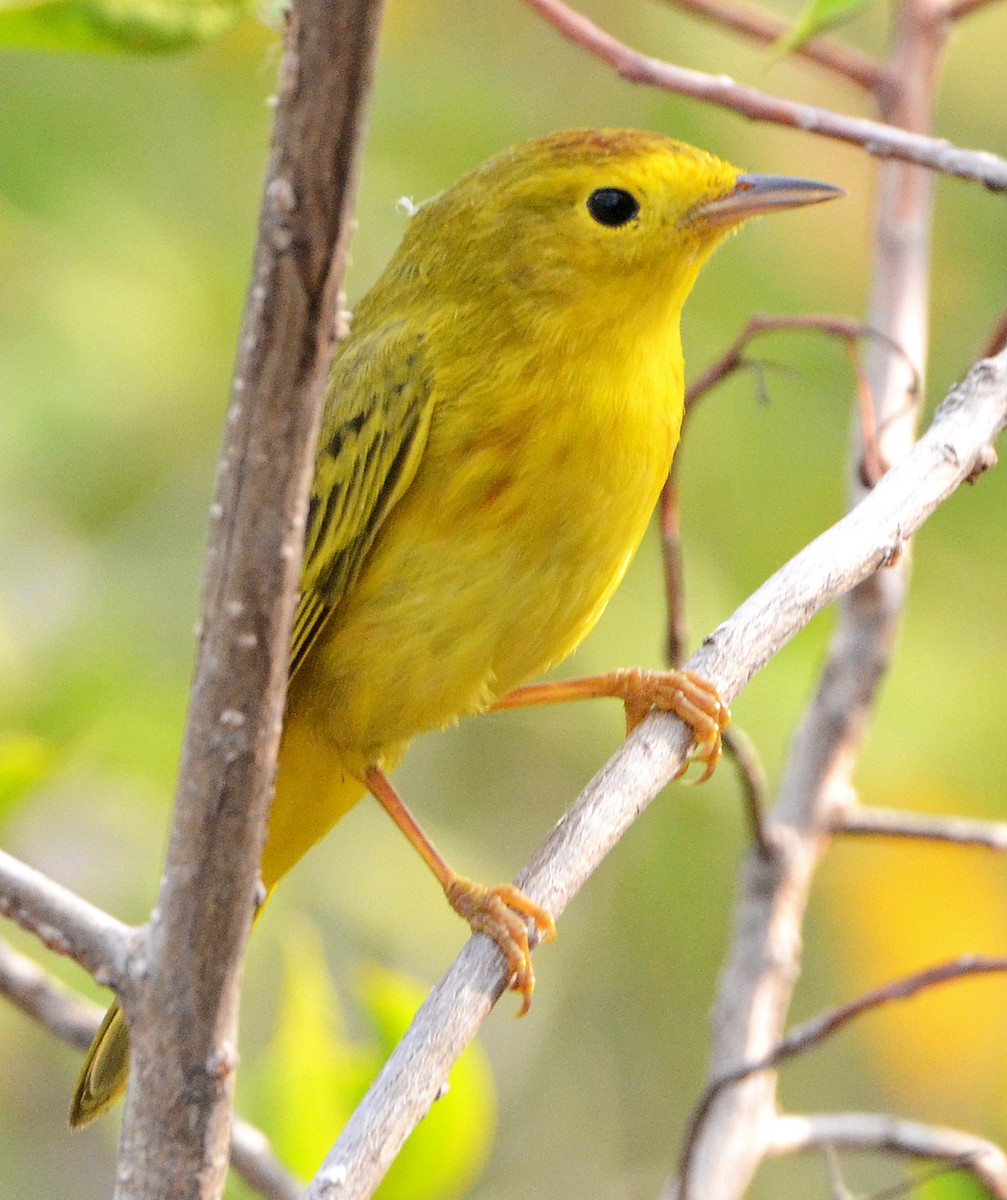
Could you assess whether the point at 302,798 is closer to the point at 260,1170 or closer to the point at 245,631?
the point at 260,1170

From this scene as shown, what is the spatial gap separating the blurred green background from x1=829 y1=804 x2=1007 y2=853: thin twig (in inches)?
25.5

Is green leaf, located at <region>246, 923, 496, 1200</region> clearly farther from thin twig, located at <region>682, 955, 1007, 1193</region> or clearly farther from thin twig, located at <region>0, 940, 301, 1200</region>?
thin twig, located at <region>682, 955, 1007, 1193</region>

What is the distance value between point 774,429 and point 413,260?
5.61 feet

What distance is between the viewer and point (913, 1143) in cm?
266

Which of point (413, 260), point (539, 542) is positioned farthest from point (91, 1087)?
point (413, 260)

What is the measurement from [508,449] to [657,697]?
0.51 meters

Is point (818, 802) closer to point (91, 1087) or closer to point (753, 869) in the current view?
point (753, 869)

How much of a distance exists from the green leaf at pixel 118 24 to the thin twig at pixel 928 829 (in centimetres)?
167

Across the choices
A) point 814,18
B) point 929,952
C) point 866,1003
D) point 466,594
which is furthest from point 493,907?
point 929,952

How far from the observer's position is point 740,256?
16.5 feet

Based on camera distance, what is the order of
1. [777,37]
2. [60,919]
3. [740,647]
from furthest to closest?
[777,37], [740,647], [60,919]

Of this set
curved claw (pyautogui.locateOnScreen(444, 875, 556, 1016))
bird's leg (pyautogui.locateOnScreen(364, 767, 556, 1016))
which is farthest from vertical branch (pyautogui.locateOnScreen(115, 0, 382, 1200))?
curved claw (pyautogui.locateOnScreen(444, 875, 556, 1016))

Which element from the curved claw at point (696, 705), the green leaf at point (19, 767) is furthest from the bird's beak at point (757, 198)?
the green leaf at point (19, 767)

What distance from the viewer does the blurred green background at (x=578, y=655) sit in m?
4.02
